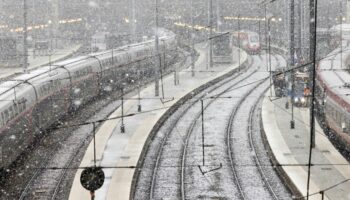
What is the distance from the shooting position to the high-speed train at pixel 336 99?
24.4 meters

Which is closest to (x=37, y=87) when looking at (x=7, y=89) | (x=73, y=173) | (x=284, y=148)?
(x=7, y=89)

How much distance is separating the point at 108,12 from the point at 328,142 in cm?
8403

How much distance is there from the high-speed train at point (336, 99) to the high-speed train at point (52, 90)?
13970 mm

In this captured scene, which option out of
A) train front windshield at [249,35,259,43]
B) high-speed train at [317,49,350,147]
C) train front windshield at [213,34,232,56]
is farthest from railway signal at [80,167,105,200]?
train front windshield at [249,35,259,43]

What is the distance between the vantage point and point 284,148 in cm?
2800

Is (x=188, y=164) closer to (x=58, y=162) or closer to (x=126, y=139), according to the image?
(x=126, y=139)

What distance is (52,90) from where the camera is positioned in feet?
107

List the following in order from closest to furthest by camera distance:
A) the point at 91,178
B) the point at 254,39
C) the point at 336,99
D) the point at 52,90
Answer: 1. the point at 91,178
2. the point at 336,99
3. the point at 52,90
4. the point at 254,39

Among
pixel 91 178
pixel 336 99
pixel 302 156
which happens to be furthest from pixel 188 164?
pixel 91 178

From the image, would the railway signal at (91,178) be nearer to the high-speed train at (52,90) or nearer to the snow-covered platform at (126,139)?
the snow-covered platform at (126,139)

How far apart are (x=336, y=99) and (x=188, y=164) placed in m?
7.29

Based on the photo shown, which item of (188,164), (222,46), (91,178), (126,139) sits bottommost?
(188,164)

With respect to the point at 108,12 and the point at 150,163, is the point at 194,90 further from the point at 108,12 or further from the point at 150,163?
the point at 108,12

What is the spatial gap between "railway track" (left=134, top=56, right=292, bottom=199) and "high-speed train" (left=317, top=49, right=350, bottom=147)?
4.15m
